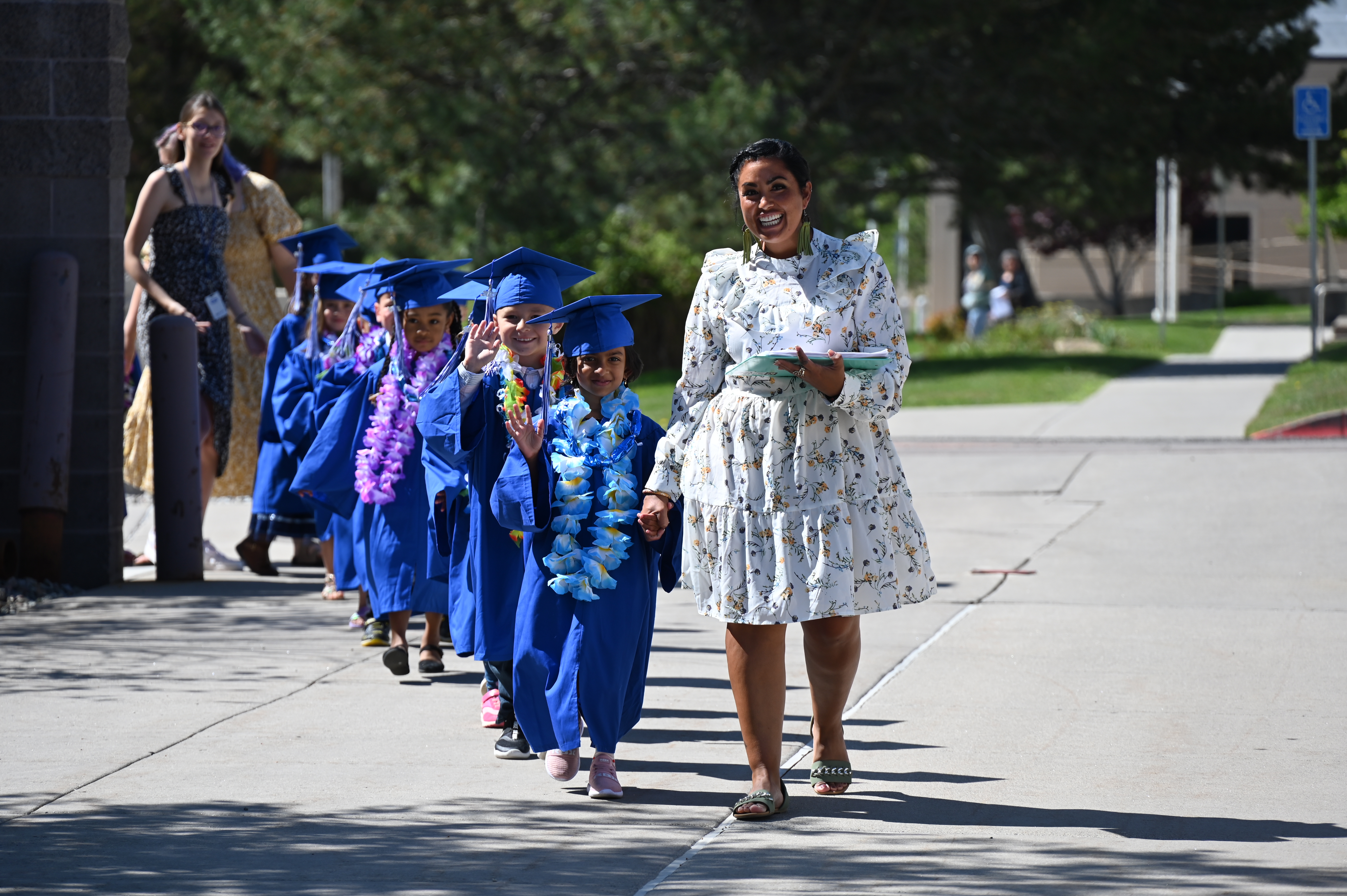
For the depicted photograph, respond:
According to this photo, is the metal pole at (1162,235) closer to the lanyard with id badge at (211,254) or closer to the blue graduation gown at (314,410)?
the lanyard with id badge at (211,254)

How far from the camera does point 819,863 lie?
178 inches

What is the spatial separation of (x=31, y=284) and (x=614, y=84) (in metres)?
15.9

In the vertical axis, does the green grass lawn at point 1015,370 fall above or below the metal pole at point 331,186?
below

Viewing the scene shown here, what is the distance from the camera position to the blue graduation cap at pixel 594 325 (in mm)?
5309

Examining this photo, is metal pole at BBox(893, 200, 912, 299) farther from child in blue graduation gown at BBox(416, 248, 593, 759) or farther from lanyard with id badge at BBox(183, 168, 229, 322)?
child in blue graduation gown at BBox(416, 248, 593, 759)

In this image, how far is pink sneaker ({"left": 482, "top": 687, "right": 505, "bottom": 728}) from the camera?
19.5ft

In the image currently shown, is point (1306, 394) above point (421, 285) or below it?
below

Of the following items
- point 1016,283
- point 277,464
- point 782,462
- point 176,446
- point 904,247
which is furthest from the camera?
point 904,247

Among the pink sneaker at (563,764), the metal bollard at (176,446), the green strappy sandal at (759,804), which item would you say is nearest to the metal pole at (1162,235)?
the metal bollard at (176,446)

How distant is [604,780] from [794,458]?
114 centimetres

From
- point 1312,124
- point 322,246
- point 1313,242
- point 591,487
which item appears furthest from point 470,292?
point 1313,242

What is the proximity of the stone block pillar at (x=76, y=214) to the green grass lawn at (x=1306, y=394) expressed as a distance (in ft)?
32.3

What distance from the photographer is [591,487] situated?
5.32 m

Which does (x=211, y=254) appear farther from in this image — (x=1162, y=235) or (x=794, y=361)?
(x=1162, y=235)
